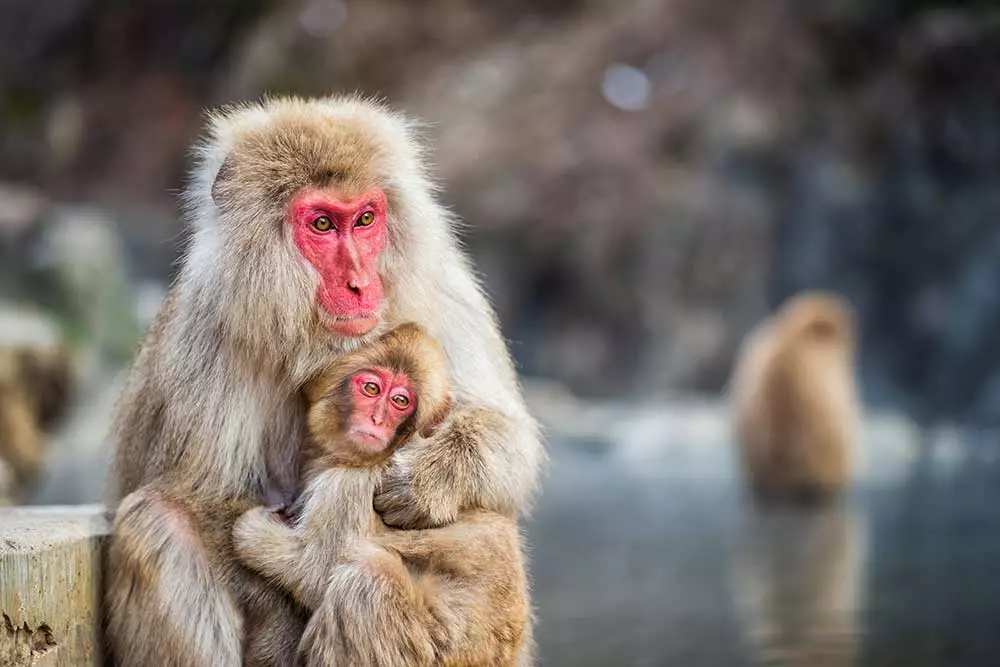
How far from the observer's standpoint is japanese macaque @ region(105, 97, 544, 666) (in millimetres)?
2891

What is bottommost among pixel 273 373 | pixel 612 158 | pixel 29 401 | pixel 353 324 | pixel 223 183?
pixel 29 401

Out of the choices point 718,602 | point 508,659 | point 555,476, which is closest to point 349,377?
point 508,659

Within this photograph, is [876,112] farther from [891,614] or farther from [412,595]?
[412,595]

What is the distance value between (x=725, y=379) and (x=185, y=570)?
12285 mm

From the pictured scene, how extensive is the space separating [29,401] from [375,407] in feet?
19.0

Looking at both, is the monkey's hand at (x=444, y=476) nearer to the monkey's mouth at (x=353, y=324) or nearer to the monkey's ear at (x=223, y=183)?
the monkey's mouth at (x=353, y=324)

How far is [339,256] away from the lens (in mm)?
2967

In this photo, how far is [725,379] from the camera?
1476 cm

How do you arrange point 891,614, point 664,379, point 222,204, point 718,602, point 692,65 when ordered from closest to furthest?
point 222,204
point 891,614
point 718,602
point 664,379
point 692,65

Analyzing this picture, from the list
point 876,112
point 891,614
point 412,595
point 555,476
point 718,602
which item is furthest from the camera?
point 876,112

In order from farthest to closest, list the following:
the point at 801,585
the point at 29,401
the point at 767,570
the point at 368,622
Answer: the point at 29,401
the point at 767,570
the point at 801,585
the point at 368,622

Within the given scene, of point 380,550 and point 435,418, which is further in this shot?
point 435,418

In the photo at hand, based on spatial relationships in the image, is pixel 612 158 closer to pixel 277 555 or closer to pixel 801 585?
pixel 801 585

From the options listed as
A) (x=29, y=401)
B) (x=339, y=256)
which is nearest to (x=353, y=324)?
(x=339, y=256)
